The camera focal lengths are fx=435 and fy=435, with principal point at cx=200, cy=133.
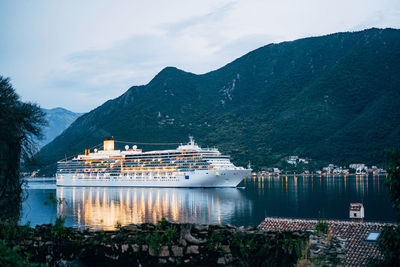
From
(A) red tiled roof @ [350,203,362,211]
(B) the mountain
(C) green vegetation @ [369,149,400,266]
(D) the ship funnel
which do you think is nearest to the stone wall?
(C) green vegetation @ [369,149,400,266]

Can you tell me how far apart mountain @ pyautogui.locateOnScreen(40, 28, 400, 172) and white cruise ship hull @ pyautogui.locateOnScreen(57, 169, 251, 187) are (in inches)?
1729

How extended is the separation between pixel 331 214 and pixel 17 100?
30.4 metres

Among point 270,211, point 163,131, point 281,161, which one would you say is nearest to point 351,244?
point 270,211

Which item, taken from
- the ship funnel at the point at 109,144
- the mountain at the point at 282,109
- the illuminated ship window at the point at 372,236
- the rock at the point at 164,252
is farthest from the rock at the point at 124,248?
the mountain at the point at 282,109

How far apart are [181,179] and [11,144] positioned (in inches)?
2602

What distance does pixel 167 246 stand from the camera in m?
6.02

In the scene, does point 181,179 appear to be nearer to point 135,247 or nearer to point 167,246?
point 135,247

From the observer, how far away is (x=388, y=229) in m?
6.51

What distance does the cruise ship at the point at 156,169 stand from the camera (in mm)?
74125

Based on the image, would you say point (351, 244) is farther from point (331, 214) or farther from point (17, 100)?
point (331, 214)

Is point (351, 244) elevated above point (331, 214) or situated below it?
above

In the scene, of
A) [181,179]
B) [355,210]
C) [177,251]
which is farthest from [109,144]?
[177,251]

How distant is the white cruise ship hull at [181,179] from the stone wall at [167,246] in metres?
66.4

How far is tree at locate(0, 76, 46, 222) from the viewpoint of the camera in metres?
10.7
